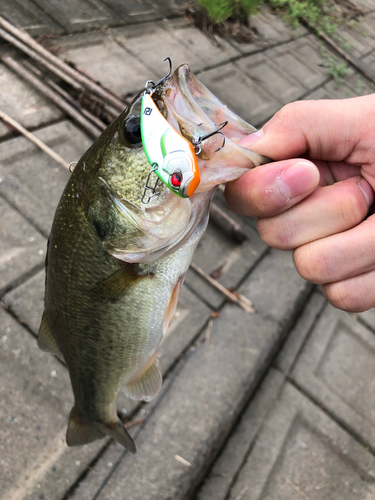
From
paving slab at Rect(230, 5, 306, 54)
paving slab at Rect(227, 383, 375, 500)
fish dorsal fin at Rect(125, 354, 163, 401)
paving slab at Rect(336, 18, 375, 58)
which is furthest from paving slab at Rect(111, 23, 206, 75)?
paving slab at Rect(336, 18, 375, 58)

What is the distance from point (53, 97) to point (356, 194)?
2.67 m

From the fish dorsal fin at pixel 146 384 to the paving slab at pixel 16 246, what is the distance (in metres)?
1.05

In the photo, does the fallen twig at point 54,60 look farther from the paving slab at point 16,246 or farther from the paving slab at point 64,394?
the paving slab at point 64,394

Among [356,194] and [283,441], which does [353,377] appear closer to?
[283,441]

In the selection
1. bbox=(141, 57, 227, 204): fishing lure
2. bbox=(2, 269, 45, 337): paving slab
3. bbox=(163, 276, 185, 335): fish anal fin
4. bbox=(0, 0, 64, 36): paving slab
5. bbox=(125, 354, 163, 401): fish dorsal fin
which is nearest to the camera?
bbox=(141, 57, 227, 204): fishing lure

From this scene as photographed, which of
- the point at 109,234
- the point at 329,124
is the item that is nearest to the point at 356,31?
the point at 329,124

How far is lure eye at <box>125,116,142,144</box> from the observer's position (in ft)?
3.21

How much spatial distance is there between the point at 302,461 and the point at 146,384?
4.45 feet

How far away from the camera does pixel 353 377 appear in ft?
8.63

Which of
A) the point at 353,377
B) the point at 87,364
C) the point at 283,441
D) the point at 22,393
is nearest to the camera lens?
the point at 87,364

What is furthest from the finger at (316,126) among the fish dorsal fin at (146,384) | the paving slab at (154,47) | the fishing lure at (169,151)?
the paving slab at (154,47)

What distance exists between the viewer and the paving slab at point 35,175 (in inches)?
94.6

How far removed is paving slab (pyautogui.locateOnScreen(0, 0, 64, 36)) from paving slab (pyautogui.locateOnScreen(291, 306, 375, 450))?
143 inches

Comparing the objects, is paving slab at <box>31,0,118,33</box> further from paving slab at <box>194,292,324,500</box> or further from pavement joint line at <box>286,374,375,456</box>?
pavement joint line at <box>286,374,375,456</box>
